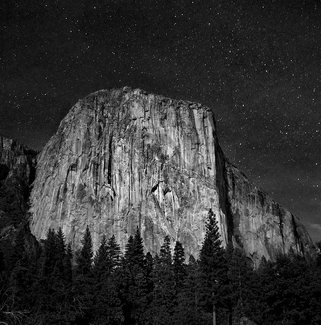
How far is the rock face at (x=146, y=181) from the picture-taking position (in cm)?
10538

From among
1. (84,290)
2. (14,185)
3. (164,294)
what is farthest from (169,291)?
(14,185)

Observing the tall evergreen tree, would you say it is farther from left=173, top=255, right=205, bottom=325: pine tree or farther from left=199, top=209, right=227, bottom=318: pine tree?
left=199, top=209, right=227, bottom=318: pine tree

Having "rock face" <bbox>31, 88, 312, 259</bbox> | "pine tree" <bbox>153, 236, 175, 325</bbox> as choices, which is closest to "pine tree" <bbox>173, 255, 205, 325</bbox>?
"pine tree" <bbox>153, 236, 175, 325</bbox>

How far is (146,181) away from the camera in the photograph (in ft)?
360

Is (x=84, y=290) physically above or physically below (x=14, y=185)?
below

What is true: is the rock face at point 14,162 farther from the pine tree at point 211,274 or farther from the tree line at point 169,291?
the pine tree at point 211,274

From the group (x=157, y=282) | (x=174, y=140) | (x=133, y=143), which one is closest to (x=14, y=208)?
Result: (x=133, y=143)

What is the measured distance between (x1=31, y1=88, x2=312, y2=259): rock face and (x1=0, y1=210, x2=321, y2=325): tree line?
4360 cm

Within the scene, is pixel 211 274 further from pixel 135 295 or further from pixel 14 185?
pixel 14 185

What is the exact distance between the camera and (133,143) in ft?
374

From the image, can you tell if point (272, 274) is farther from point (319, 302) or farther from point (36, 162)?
point (36, 162)

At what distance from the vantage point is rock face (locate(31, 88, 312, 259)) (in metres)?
105

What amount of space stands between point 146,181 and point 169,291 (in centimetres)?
5949

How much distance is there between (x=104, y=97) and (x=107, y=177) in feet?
90.3
